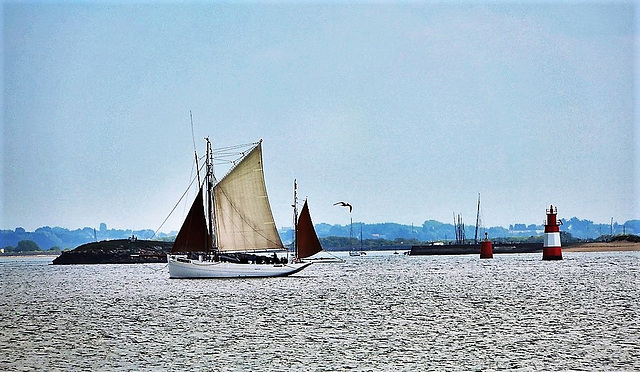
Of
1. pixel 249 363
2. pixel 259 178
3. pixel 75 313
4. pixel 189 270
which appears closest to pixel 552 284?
pixel 259 178

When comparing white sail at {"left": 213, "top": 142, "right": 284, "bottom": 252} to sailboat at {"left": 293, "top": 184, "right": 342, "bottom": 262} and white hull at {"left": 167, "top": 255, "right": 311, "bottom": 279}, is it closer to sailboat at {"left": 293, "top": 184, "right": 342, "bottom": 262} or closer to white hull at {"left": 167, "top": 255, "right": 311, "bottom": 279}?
white hull at {"left": 167, "top": 255, "right": 311, "bottom": 279}

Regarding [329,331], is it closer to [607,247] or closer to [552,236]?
[552,236]

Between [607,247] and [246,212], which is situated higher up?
[246,212]

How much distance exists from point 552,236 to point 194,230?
39.3 m

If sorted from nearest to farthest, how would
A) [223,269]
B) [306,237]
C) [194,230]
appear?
[194,230]
[223,269]
[306,237]

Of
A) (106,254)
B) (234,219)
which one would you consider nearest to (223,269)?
(234,219)

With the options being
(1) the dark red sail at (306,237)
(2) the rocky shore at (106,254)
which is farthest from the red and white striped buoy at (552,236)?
(2) the rocky shore at (106,254)

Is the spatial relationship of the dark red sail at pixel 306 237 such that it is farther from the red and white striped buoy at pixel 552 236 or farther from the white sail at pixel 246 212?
the red and white striped buoy at pixel 552 236

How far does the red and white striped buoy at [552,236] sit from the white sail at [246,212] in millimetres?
27905

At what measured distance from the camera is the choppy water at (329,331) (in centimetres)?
1973

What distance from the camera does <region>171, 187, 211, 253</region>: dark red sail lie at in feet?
176

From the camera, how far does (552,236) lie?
81.4 metres

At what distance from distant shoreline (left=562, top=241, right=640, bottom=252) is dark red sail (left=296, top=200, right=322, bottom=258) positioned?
348 feet

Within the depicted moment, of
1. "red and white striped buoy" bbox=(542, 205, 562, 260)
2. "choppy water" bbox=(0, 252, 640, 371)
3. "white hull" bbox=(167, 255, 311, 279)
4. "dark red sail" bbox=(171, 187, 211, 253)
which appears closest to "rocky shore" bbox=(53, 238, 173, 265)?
"red and white striped buoy" bbox=(542, 205, 562, 260)
